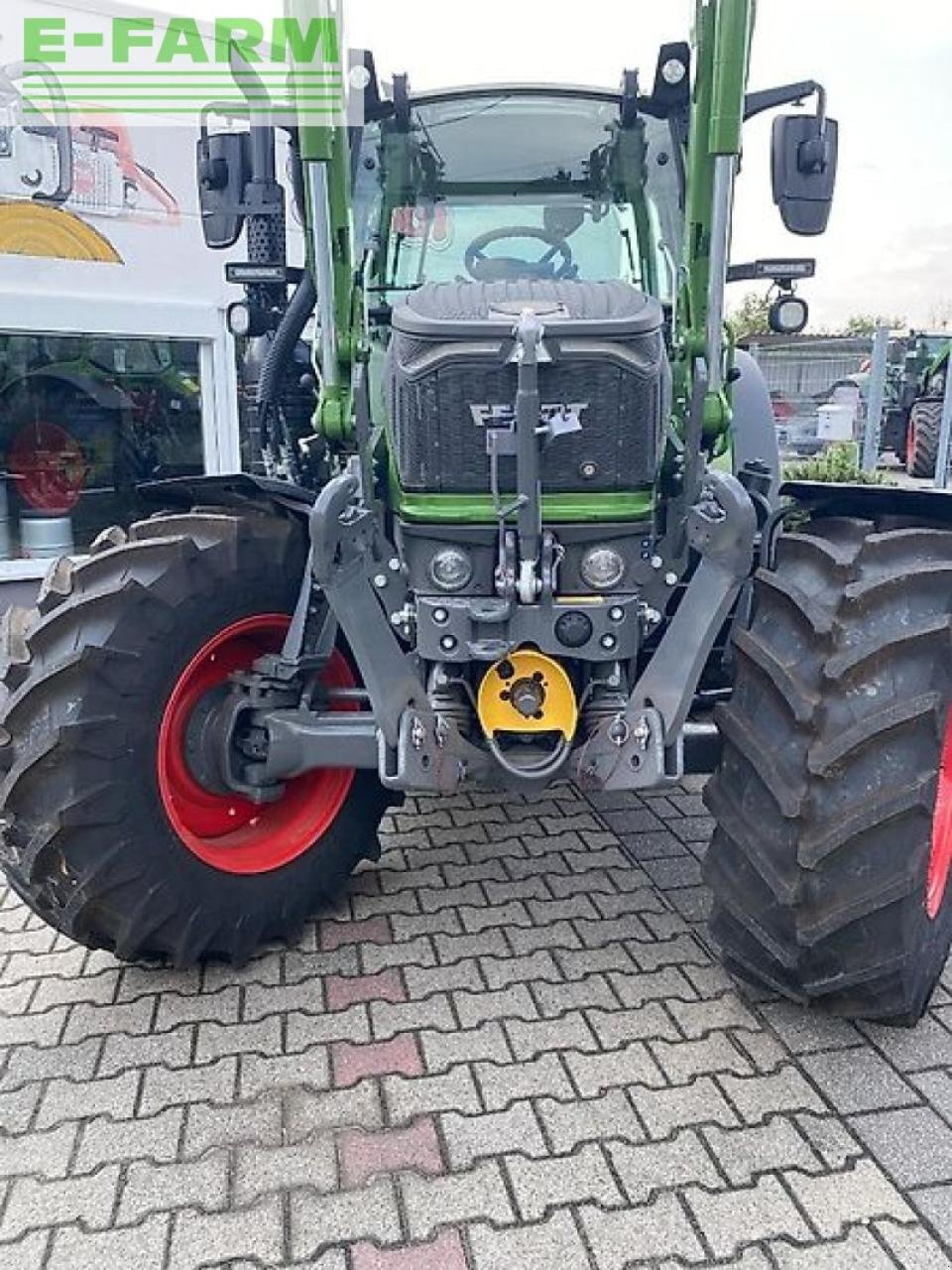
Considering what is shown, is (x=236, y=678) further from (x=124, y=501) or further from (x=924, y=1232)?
(x=124, y=501)

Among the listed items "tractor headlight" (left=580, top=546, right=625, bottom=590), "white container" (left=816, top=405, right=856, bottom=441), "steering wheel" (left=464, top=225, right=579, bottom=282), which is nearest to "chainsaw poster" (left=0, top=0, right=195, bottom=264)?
"steering wheel" (left=464, top=225, right=579, bottom=282)

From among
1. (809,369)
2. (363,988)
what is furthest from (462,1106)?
(809,369)

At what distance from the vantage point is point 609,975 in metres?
3.23

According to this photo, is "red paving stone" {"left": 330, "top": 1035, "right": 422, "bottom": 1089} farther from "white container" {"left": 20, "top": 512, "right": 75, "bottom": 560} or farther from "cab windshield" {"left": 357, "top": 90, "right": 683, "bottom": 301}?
"white container" {"left": 20, "top": 512, "right": 75, "bottom": 560}

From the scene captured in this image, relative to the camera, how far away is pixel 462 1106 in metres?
2.64

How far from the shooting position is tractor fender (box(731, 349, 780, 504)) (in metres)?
4.68

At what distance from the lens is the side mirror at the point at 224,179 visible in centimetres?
344

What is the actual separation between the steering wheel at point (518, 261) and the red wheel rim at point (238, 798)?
Result: 1.28 m

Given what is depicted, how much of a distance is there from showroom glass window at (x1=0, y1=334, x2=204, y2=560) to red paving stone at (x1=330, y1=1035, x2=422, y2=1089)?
561 centimetres

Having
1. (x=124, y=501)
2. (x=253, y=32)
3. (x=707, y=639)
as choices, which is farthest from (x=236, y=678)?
(x=124, y=501)

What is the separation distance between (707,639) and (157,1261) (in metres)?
1.85

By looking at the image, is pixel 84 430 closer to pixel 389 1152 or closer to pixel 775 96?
pixel 775 96

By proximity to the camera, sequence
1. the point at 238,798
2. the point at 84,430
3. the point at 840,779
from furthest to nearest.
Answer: the point at 84,430, the point at 238,798, the point at 840,779

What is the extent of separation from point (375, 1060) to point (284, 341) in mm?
2608
